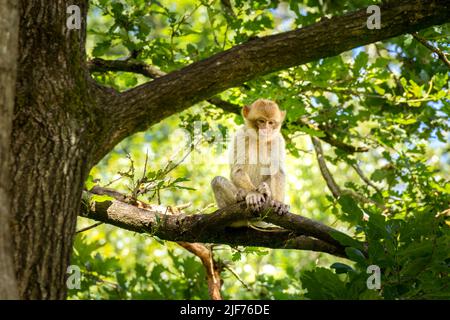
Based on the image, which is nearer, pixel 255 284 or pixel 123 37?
pixel 123 37

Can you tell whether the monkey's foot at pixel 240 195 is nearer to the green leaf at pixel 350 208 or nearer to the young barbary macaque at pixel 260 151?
the young barbary macaque at pixel 260 151

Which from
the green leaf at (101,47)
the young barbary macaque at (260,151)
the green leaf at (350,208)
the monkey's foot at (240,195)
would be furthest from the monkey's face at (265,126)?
the green leaf at (350,208)

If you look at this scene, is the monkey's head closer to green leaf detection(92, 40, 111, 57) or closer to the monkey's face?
the monkey's face

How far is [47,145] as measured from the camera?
4320 millimetres

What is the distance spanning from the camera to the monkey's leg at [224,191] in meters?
7.04

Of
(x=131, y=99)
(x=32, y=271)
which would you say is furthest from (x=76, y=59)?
(x=32, y=271)

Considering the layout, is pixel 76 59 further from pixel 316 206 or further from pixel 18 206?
pixel 316 206

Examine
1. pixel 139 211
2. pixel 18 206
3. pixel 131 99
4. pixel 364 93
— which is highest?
pixel 364 93

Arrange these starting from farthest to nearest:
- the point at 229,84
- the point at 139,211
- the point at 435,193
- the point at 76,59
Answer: the point at 435,193, the point at 139,211, the point at 229,84, the point at 76,59

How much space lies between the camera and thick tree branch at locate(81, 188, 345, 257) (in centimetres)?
583

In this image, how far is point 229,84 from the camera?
5488 mm

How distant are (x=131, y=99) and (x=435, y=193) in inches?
175

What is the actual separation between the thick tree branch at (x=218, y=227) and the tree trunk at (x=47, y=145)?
5.17ft

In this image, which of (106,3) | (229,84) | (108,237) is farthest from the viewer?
(108,237)
